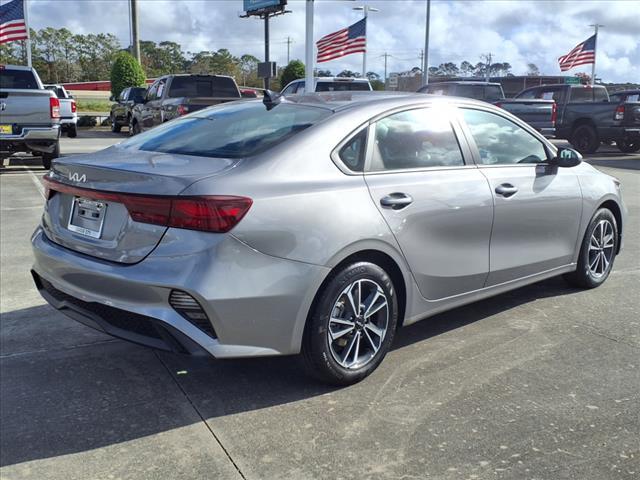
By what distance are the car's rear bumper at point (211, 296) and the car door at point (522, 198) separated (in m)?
1.63

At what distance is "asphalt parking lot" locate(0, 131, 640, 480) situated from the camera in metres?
2.91

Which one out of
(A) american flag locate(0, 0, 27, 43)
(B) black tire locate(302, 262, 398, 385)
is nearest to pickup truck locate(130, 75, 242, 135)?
(A) american flag locate(0, 0, 27, 43)

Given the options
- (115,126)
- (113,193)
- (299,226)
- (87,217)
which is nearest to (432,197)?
(299,226)

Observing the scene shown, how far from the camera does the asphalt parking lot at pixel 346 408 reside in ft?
9.54

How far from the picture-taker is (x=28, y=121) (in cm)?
1184

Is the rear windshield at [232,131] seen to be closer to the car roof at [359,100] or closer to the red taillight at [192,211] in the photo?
the car roof at [359,100]

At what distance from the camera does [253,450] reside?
3.01m

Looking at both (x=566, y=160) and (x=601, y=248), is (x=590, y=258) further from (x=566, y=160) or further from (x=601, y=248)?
(x=566, y=160)

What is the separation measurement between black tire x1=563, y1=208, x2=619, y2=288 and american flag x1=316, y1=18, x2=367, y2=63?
68.2 ft

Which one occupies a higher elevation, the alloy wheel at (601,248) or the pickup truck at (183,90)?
the pickup truck at (183,90)

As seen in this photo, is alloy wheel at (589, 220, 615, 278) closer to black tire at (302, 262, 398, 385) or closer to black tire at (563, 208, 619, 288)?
black tire at (563, 208, 619, 288)

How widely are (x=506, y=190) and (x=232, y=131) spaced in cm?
183

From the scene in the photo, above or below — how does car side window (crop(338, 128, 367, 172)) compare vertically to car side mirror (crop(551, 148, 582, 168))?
above

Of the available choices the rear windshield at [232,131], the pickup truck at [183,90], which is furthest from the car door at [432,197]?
the pickup truck at [183,90]
